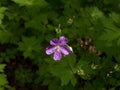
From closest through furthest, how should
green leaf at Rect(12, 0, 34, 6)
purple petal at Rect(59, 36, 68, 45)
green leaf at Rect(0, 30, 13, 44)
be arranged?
purple petal at Rect(59, 36, 68, 45), green leaf at Rect(12, 0, 34, 6), green leaf at Rect(0, 30, 13, 44)

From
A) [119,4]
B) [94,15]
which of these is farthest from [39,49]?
[119,4]

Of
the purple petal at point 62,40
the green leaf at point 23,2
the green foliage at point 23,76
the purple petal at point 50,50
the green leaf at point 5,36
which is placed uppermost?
the purple petal at point 62,40

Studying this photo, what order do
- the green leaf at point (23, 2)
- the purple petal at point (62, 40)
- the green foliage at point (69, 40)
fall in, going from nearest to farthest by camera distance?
the purple petal at point (62, 40) < the green foliage at point (69, 40) < the green leaf at point (23, 2)

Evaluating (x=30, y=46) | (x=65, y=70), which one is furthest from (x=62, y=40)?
(x=30, y=46)

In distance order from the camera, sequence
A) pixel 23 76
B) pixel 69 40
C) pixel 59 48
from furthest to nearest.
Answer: pixel 23 76 → pixel 69 40 → pixel 59 48

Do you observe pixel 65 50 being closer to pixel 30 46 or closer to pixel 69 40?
pixel 69 40

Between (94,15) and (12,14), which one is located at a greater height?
(94,15)

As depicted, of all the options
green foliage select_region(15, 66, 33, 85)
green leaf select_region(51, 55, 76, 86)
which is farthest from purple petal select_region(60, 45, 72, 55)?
green foliage select_region(15, 66, 33, 85)

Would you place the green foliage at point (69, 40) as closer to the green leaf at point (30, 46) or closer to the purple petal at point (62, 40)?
the green leaf at point (30, 46)

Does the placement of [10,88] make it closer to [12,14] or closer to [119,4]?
[12,14]

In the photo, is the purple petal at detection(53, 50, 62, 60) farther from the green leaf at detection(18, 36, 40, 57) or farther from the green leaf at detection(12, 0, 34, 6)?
the green leaf at detection(12, 0, 34, 6)

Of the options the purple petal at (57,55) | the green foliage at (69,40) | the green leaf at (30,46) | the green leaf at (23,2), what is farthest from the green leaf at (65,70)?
the green leaf at (23,2)
